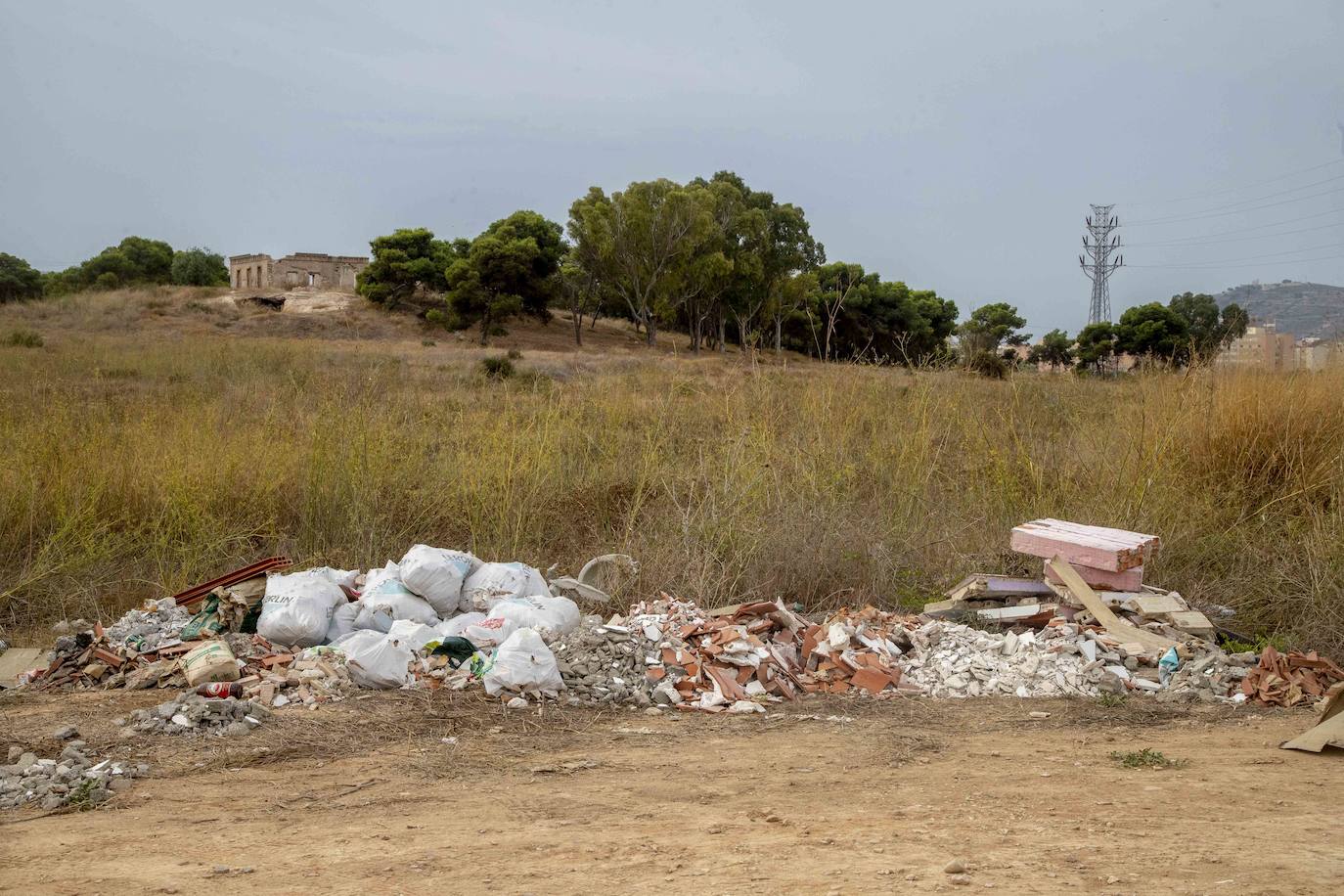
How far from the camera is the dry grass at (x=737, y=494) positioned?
6.33 metres

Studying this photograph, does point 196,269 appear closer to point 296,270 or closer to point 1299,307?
point 296,270

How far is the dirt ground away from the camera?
2.73 metres

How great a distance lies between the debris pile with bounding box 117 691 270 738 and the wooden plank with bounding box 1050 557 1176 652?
4.20 metres

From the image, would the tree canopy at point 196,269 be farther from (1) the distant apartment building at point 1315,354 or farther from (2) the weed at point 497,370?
(1) the distant apartment building at point 1315,354

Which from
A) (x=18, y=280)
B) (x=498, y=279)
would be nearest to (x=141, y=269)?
(x=18, y=280)

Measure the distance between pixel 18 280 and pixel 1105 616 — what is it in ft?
197

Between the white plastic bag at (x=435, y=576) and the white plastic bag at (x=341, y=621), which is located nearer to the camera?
the white plastic bag at (x=341, y=621)

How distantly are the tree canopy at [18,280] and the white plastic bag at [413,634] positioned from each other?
54.5 metres

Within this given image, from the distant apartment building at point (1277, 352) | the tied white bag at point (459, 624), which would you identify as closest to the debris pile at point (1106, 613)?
the tied white bag at point (459, 624)

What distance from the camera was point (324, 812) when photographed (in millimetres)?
3342

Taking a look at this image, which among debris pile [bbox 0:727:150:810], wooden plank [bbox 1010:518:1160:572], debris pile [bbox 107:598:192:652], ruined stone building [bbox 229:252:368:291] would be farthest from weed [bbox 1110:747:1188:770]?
ruined stone building [bbox 229:252:368:291]

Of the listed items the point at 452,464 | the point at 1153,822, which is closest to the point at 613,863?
the point at 1153,822

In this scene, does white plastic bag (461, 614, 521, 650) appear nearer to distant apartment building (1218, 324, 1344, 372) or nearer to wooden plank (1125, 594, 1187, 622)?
wooden plank (1125, 594, 1187, 622)

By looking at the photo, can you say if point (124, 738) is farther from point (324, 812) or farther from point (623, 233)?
point (623, 233)
